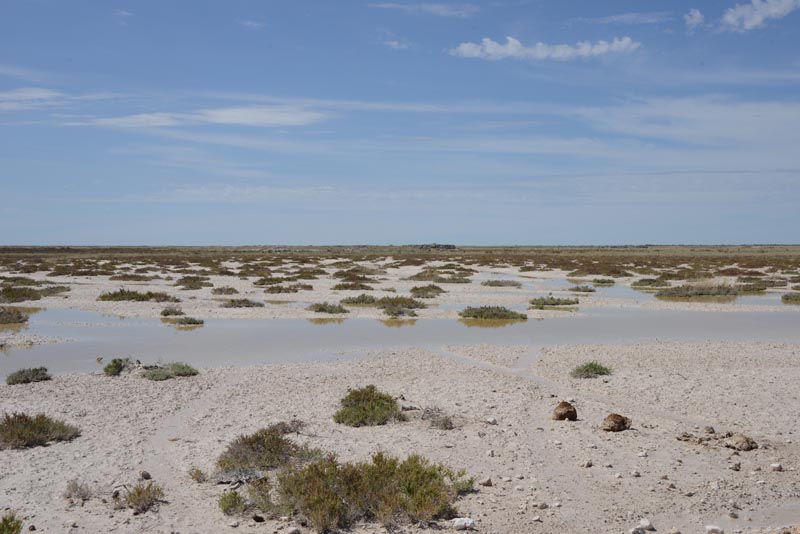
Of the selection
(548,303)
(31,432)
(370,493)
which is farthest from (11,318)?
(370,493)

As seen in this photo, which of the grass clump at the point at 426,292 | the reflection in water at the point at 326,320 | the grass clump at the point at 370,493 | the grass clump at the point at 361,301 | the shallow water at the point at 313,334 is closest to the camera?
the grass clump at the point at 370,493

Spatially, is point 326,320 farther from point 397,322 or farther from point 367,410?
point 367,410

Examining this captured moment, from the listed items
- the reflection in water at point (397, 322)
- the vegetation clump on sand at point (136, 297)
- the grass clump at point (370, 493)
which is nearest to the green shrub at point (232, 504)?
the grass clump at point (370, 493)

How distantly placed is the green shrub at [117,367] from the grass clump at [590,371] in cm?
983

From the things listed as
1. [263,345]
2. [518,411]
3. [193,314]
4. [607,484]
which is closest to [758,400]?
[518,411]

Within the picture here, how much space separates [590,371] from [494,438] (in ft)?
17.9

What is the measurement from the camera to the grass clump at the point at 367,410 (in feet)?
34.4

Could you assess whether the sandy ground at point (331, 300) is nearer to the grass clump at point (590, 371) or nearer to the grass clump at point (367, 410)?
the grass clump at point (590, 371)

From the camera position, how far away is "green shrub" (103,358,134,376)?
14245 millimetres

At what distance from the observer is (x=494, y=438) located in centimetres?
970

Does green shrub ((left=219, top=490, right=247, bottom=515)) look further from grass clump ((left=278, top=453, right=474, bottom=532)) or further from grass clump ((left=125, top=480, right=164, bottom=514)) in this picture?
grass clump ((left=125, top=480, right=164, bottom=514))

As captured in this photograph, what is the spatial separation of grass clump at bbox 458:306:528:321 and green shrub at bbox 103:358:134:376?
1483cm

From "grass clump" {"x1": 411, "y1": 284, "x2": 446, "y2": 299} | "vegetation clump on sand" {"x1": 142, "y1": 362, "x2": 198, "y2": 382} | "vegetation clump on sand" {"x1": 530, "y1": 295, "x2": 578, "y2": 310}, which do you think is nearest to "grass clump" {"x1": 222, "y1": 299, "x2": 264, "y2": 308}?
"grass clump" {"x1": 411, "y1": 284, "x2": 446, "y2": 299}

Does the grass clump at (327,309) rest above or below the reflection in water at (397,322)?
above
